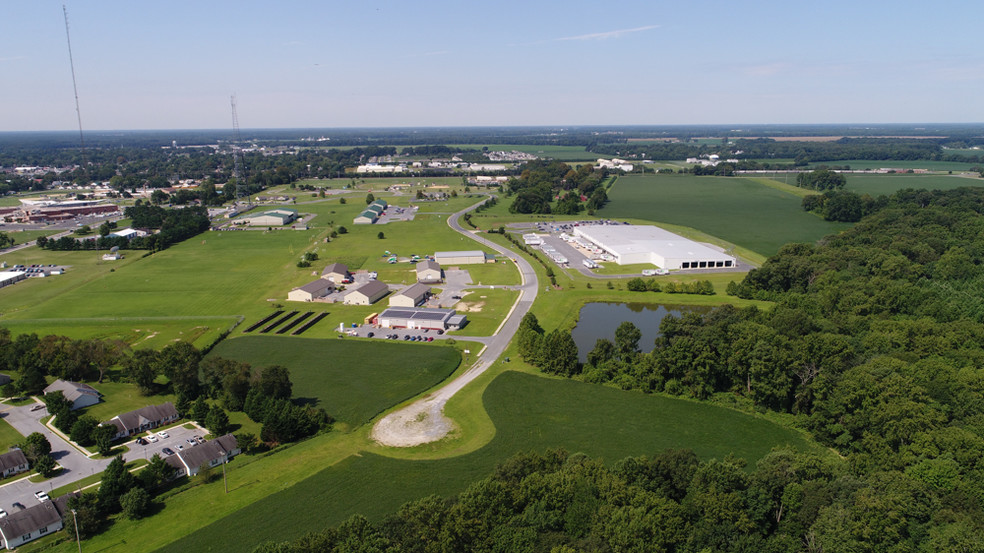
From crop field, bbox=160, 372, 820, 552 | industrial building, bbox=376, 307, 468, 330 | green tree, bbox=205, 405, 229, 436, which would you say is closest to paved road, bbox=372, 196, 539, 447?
crop field, bbox=160, 372, 820, 552

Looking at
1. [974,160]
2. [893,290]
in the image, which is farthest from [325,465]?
[974,160]

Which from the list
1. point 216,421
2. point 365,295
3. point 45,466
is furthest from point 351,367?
point 45,466

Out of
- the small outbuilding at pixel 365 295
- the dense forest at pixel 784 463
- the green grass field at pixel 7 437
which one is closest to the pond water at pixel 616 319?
the dense forest at pixel 784 463

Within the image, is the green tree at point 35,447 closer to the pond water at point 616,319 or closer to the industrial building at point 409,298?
the industrial building at point 409,298

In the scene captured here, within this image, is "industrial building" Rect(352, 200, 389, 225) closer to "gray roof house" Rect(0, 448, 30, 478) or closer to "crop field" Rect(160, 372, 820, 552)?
"crop field" Rect(160, 372, 820, 552)

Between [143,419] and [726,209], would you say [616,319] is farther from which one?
[726,209]

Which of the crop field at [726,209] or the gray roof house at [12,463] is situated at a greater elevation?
the crop field at [726,209]

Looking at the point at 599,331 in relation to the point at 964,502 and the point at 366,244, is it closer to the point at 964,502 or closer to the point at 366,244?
the point at 964,502
